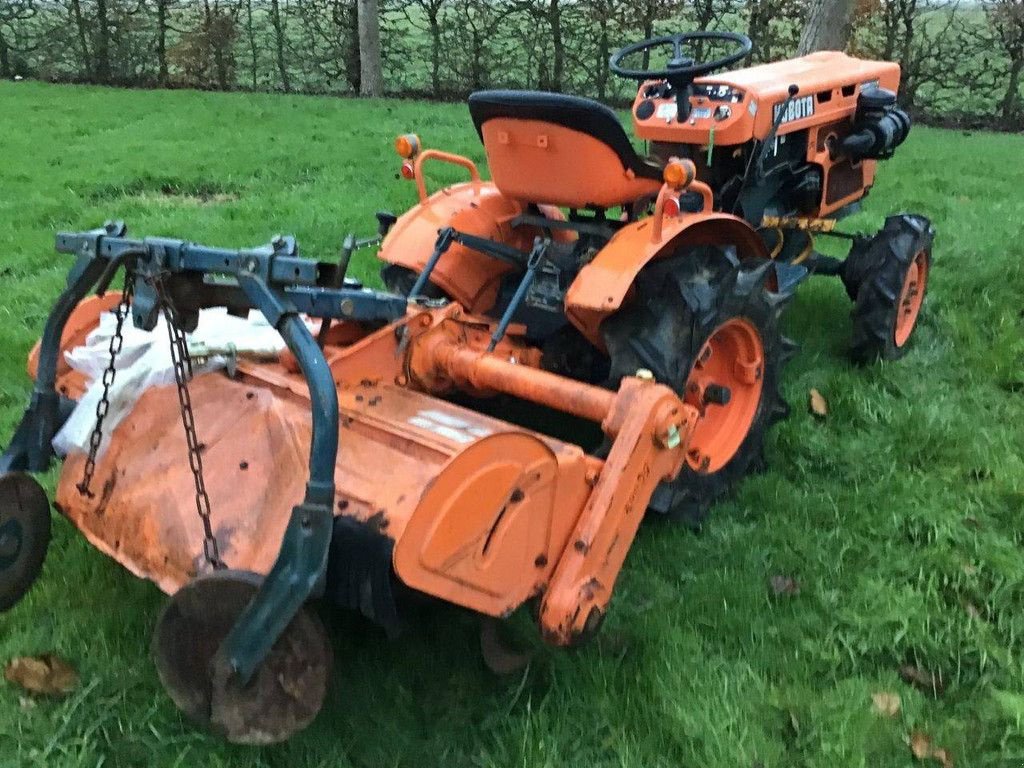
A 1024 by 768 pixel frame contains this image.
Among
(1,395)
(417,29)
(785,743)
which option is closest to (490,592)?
(785,743)

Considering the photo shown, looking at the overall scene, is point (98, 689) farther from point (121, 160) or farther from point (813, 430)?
point (121, 160)

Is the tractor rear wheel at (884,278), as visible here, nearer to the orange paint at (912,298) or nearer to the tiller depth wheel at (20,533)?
the orange paint at (912,298)

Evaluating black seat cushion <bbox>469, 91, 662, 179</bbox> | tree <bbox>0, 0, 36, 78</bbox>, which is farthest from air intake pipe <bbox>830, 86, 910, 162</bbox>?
tree <bbox>0, 0, 36, 78</bbox>

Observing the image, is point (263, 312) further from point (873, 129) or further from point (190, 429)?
point (873, 129)

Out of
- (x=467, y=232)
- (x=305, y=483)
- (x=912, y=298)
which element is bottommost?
(x=912, y=298)

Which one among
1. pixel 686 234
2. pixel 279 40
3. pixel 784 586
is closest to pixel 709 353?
pixel 686 234

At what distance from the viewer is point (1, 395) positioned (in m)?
4.16

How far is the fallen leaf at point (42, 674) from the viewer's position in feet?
8.48

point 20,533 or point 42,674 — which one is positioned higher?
point 20,533

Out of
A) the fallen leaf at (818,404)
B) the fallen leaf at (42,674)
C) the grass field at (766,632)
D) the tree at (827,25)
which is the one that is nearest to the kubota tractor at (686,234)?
the grass field at (766,632)

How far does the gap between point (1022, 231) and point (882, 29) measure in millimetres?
7313

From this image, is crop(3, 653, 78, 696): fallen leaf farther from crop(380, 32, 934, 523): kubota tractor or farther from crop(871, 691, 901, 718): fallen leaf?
crop(871, 691, 901, 718): fallen leaf

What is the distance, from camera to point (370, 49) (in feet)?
42.6

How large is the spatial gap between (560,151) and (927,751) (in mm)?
2047
